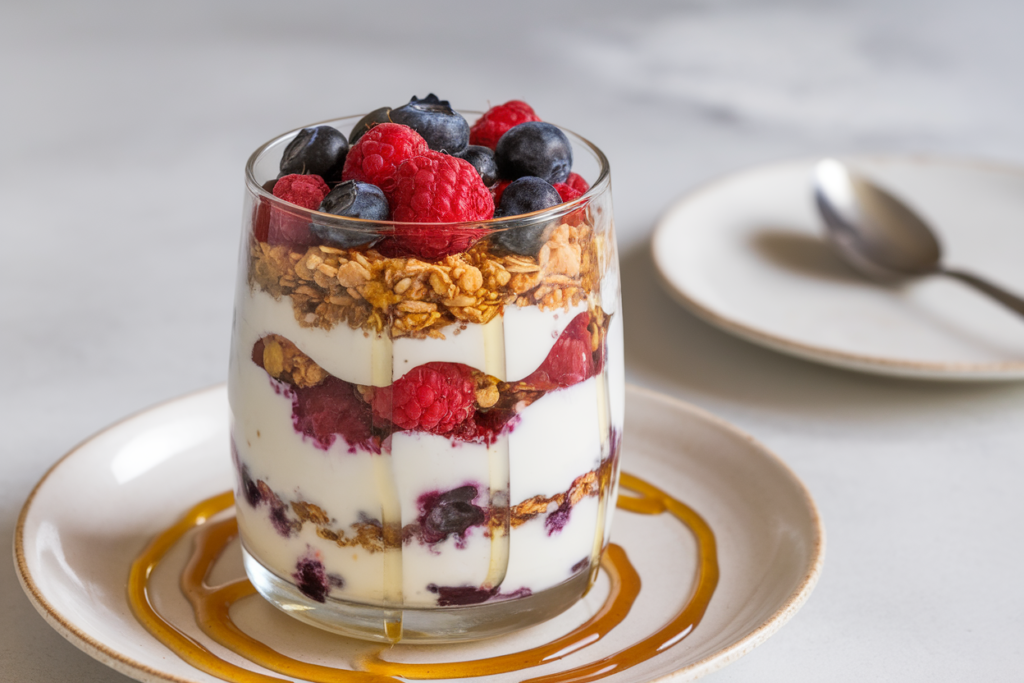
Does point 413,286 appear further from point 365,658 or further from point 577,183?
point 365,658

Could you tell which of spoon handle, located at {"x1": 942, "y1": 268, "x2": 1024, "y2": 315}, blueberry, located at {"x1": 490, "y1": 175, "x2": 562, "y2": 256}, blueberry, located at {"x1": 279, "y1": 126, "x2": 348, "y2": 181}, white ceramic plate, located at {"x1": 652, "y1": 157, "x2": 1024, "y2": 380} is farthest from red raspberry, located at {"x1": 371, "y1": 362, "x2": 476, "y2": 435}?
spoon handle, located at {"x1": 942, "y1": 268, "x2": 1024, "y2": 315}

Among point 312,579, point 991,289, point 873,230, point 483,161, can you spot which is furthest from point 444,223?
point 873,230

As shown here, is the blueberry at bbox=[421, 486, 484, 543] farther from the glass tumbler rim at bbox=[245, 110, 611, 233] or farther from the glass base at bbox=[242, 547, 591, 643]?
the glass tumbler rim at bbox=[245, 110, 611, 233]

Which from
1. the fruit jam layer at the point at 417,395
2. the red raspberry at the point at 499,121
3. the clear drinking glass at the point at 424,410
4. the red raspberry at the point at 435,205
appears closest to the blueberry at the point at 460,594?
the clear drinking glass at the point at 424,410

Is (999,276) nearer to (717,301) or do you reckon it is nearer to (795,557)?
(717,301)

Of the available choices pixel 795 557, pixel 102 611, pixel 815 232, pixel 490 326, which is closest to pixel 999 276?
pixel 815 232
